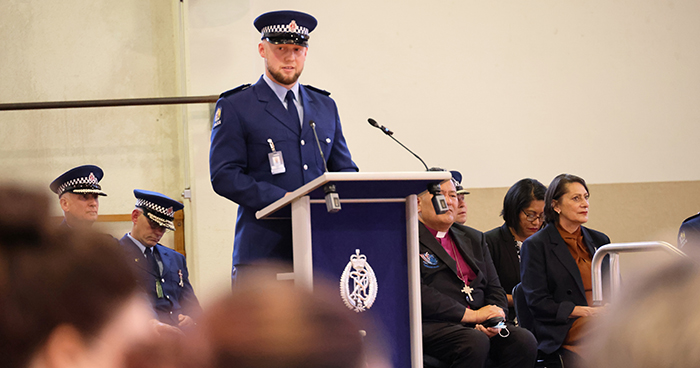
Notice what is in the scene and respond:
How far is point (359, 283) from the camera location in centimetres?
204

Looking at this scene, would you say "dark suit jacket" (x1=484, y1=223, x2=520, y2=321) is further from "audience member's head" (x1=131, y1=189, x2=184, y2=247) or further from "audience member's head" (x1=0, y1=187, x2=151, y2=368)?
"audience member's head" (x1=0, y1=187, x2=151, y2=368)

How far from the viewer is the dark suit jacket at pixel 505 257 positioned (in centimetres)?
395

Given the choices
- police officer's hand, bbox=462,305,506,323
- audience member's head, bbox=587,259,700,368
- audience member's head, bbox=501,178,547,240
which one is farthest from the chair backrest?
audience member's head, bbox=587,259,700,368

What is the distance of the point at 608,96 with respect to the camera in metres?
5.39

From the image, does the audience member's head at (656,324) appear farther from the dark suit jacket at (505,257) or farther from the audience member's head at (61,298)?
the dark suit jacket at (505,257)

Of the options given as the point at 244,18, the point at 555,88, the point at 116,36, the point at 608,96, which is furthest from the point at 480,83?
the point at 116,36

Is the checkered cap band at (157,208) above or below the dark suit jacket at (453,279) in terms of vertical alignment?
above

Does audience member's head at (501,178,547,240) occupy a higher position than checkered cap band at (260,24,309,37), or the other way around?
checkered cap band at (260,24,309,37)

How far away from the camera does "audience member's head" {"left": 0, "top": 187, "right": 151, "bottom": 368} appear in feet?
1.55

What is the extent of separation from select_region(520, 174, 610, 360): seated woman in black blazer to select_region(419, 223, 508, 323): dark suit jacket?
20 centimetres

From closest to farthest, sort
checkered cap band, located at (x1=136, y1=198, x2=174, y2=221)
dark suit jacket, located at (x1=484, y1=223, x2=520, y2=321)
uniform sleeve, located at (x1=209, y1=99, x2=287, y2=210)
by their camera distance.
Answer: uniform sleeve, located at (x1=209, y1=99, x2=287, y2=210) → checkered cap band, located at (x1=136, y1=198, x2=174, y2=221) → dark suit jacket, located at (x1=484, y1=223, x2=520, y2=321)

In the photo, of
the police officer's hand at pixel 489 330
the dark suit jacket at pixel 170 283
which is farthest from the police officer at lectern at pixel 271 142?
the dark suit jacket at pixel 170 283

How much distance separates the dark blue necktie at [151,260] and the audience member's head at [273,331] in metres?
3.40

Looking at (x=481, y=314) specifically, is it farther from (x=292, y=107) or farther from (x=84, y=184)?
(x=84, y=184)
